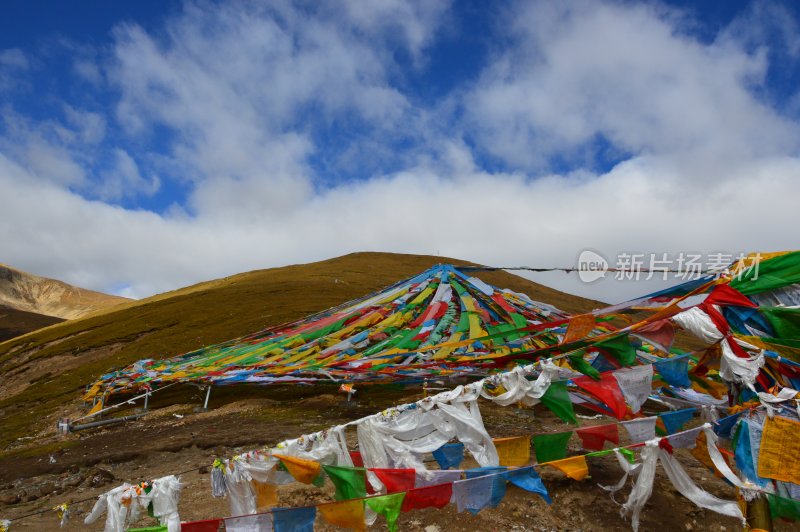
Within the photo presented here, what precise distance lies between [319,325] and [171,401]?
6106mm

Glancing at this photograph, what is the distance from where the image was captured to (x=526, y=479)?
207 inches

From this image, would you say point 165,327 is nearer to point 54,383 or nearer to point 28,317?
point 54,383

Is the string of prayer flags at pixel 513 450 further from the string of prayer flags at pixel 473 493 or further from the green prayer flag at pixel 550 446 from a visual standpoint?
the string of prayer flags at pixel 473 493

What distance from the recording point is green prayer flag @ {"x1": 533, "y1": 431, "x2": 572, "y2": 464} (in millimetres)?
5883

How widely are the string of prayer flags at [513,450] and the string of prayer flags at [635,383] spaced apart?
4.45 feet

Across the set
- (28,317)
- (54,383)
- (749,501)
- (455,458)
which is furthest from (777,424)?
(28,317)

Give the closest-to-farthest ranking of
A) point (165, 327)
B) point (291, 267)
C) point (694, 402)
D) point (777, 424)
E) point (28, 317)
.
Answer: point (777, 424) < point (694, 402) < point (165, 327) < point (291, 267) < point (28, 317)

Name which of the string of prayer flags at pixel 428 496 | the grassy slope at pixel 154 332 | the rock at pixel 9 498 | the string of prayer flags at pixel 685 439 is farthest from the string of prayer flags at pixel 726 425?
the grassy slope at pixel 154 332

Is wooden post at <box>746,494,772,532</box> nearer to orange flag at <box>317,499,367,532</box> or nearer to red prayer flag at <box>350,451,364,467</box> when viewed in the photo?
orange flag at <box>317,499,367,532</box>

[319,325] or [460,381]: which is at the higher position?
[319,325]

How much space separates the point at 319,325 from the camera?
44.6 ft

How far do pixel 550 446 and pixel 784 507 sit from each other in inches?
99.0

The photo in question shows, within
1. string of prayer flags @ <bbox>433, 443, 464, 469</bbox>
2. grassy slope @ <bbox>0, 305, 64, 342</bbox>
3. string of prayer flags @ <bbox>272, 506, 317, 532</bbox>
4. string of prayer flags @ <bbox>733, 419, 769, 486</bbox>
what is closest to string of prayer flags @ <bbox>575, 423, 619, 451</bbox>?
string of prayer flags @ <bbox>733, 419, 769, 486</bbox>

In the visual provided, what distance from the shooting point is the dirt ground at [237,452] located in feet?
23.6
